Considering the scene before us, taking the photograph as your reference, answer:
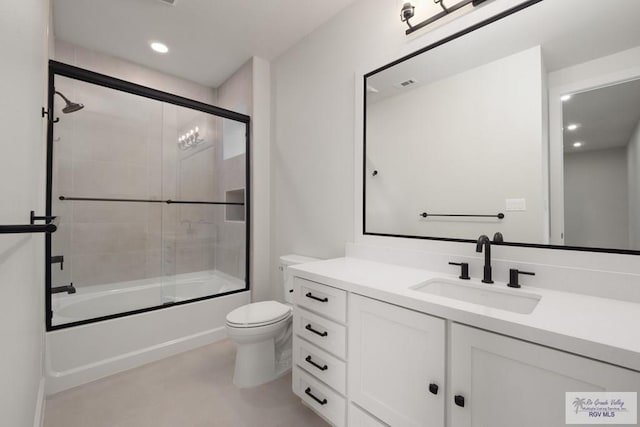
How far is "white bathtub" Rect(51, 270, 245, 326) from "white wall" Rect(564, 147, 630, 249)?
2.57 meters

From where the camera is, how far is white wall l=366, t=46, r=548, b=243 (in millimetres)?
1233

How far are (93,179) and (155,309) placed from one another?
1.32 meters

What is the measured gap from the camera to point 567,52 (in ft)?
3.74

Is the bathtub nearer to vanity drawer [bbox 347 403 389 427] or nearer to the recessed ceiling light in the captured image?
vanity drawer [bbox 347 403 389 427]

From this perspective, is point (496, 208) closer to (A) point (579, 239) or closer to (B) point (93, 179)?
(A) point (579, 239)

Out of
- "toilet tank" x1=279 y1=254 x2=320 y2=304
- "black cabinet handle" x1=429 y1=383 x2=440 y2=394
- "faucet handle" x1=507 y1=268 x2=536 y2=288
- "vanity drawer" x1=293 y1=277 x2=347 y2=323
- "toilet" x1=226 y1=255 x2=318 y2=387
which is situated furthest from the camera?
"toilet tank" x1=279 y1=254 x2=320 y2=304

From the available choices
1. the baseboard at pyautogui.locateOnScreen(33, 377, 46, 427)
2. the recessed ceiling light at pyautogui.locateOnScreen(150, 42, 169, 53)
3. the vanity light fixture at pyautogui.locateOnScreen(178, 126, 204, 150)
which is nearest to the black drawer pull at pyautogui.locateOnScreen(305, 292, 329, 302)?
the baseboard at pyautogui.locateOnScreen(33, 377, 46, 427)

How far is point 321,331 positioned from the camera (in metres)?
1.40

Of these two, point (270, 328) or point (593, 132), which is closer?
point (593, 132)

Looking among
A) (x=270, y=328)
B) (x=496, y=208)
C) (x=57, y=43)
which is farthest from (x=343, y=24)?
(x=57, y=43)

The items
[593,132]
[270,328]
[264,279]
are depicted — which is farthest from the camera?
[264,279]

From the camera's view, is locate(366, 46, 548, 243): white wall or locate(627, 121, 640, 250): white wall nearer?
locate(627, 121, 640, 250): white wall

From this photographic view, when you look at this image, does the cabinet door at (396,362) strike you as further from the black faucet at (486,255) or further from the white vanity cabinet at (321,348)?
the black faucet at (486,255)

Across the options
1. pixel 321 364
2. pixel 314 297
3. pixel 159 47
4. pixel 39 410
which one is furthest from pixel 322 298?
pixel 159 47
